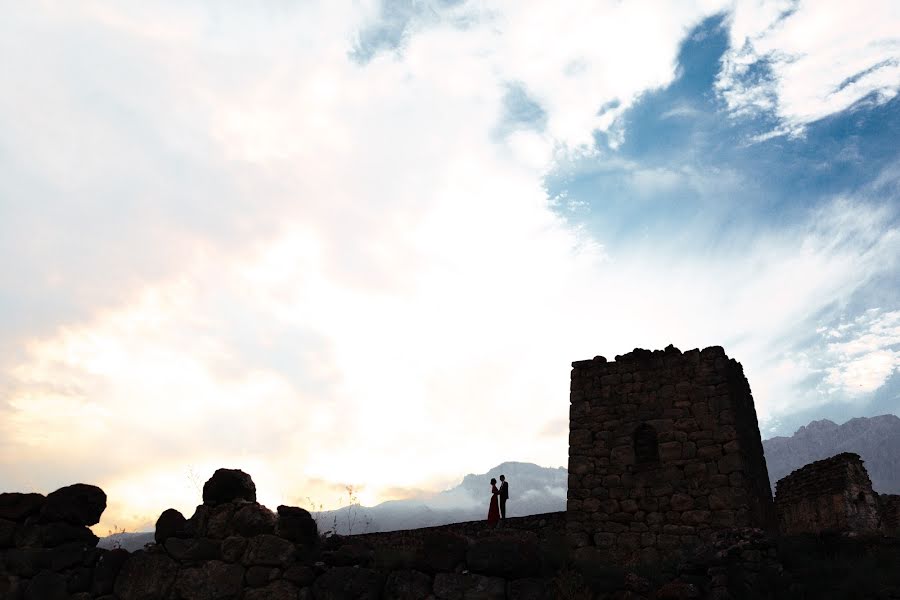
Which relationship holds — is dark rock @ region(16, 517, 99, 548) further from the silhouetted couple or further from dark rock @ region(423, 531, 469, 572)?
A: the silhouetted couple

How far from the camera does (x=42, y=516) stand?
700 cm

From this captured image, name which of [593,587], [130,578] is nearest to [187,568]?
[130,578]

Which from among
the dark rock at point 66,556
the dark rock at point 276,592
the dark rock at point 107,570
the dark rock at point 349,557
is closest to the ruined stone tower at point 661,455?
the dark rock at point 349,557

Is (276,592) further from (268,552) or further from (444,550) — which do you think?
(444,550)

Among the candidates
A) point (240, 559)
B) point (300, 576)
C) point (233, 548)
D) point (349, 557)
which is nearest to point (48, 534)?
point (233, 548)

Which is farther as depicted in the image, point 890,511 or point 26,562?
point 890,511

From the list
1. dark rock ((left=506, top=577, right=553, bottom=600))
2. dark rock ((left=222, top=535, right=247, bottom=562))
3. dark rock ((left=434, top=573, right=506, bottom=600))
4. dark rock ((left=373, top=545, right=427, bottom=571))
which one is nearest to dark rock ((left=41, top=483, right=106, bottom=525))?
dark rock ((left=222, top=535, right=247, bottom=562))

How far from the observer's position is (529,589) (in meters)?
5.34

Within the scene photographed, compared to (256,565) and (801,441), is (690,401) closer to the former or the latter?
(256,565)

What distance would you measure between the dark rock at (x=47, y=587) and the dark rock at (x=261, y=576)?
2284 millimetres

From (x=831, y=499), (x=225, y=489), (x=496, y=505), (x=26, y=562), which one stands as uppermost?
(x=831, y=499)

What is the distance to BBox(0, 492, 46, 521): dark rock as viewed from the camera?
703 cm

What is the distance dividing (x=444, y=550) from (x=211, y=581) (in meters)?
2.49

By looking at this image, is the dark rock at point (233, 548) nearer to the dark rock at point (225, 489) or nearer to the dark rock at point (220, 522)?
the dark rock at point (220, 522)
